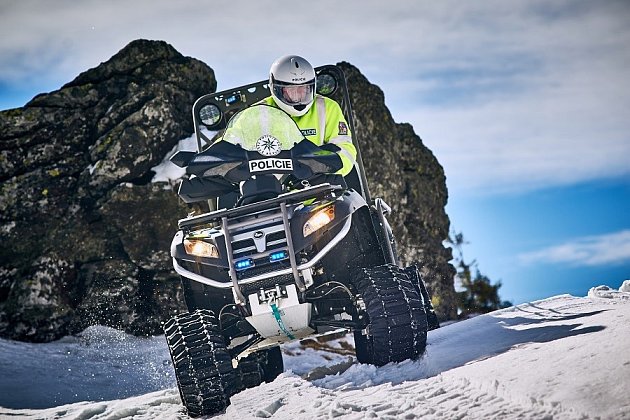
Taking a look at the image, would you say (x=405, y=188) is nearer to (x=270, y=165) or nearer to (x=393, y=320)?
(x=270, y=165)

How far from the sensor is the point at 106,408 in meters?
5.92

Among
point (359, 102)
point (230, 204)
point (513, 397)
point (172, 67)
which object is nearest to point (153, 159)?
A: point (172, 67)

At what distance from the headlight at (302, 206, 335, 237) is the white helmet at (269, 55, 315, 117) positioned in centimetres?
214

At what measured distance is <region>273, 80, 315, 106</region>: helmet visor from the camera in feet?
23.3

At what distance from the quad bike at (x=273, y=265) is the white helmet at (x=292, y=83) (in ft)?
3.11

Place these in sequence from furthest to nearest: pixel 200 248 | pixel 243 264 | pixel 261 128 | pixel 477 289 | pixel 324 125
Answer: pixel 477 289
pixel 324 125
pixel 261 128
pixel 200 248
pixel 243 264

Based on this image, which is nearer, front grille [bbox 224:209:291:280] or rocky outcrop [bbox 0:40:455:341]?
front grille [bbox 224:209:291:280]

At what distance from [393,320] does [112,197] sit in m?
9.32

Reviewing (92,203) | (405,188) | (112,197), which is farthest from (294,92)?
(405,188)

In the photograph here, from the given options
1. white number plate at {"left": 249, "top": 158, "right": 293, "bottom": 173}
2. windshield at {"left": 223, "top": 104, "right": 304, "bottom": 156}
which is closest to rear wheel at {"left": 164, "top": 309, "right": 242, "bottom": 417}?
white number plate at {"left": 249, "top": 158, "right": 293, "bottom": 173}

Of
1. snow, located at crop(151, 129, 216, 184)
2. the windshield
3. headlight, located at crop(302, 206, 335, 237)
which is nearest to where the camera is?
headlight, located at crop(302, 206, 335, 237)

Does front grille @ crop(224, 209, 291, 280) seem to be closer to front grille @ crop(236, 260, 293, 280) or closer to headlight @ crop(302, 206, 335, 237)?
front grille @ crop(236, 260, 293, 280)

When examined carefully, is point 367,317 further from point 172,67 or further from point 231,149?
point 172,67

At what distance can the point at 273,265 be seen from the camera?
17.2 feet
